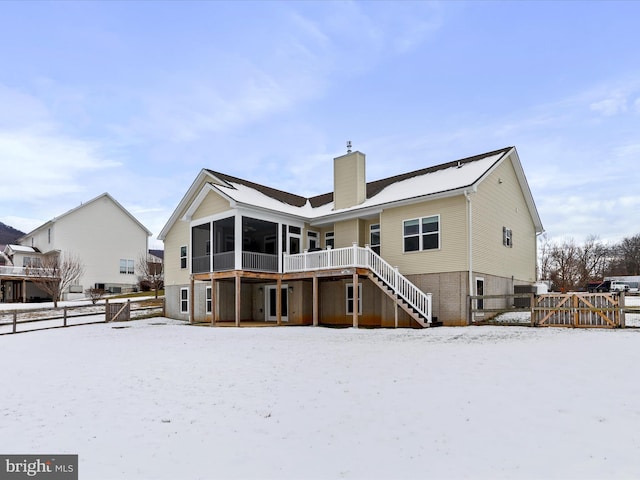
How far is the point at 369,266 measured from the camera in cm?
1978

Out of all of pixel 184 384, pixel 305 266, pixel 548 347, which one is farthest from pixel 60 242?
pixel 548 347

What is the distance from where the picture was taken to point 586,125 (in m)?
21.8

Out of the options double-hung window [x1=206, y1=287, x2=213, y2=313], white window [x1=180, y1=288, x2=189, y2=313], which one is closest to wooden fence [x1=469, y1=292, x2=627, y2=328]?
double-hung window [x1=206, y1=287, x2=213, y2=313]

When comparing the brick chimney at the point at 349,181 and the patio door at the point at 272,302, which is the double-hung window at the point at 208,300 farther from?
the brick chimney at the point at 349,181

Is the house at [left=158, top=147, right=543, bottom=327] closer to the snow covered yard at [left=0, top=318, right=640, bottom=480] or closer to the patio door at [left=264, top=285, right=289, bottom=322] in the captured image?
the patio door at [left=264, top=285, right=289, bottom=322]

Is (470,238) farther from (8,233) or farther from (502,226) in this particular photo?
(8,233)

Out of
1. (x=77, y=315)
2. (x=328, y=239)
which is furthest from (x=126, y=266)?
(x=328, y=239)

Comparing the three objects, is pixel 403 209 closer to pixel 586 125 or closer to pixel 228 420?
pixel 586 125

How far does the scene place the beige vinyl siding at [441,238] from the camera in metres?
18.9

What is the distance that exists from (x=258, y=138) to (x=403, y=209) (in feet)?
43.5

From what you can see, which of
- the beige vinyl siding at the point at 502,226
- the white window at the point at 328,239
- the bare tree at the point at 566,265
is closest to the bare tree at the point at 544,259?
the bare tree at the point at 566,265

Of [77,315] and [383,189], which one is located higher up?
[383,189]

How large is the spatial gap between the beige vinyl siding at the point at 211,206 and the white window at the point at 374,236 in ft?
22.7

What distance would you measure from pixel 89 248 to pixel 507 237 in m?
38.1
